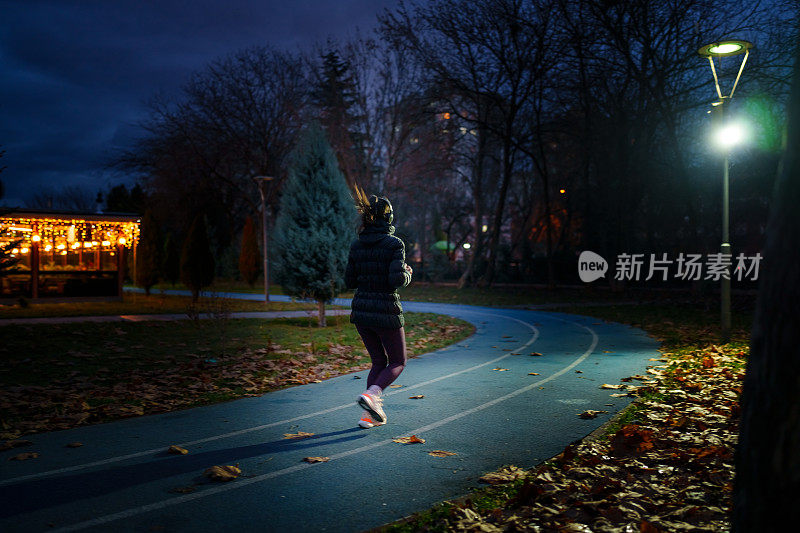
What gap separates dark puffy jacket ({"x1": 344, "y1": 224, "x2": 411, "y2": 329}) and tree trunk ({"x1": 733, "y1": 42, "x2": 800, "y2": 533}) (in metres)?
3.42

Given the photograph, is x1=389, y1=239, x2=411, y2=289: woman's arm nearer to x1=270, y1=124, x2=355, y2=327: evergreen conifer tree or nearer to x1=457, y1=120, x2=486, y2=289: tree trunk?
x1=270, y1=124, x2=355, y2=327: evergreen conifer tree

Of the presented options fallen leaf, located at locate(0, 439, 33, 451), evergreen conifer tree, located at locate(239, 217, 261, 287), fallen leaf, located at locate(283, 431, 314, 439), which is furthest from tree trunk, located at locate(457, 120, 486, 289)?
fallen leaf, located at locate(0, 439, 33, 451)

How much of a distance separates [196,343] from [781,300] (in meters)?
11.7

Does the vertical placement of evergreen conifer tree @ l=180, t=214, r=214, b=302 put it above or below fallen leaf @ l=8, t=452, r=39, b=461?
above

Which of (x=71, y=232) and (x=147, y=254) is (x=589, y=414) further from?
(x=147, y=254)

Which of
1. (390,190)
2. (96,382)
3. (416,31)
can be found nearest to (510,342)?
(96,382)

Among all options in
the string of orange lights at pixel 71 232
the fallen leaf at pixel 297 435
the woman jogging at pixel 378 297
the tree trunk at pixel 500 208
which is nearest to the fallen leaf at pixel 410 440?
the woman jogging at pixel 378 297

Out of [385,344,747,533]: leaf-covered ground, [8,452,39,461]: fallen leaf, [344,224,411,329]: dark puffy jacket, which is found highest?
[344,224,411,329]: dark puffy jacket

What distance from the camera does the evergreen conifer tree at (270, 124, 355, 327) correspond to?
49.9 feet

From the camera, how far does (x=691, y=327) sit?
617 inches

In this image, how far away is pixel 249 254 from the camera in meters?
37.6

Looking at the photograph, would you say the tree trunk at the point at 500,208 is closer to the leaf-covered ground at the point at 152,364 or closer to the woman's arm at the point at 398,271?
the leaf-covered ground at the point at 152,364

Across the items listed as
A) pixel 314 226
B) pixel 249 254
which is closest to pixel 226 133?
pixel 249 254

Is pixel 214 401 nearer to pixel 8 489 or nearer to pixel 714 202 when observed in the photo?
pixel 8 489
